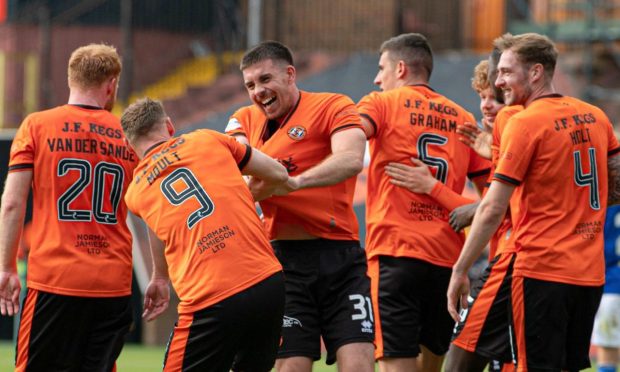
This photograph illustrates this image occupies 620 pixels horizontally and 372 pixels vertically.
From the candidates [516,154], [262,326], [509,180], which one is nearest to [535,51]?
[516,154]

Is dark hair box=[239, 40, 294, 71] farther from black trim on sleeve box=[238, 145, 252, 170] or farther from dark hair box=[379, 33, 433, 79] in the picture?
dark hair box=[379, 33, 433, 79]

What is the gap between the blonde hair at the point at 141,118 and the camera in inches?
236

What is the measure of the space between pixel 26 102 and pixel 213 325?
53.5 ft

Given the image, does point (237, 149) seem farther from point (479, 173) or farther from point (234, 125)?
point (479, 173)

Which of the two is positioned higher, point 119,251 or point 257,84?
point 257,84

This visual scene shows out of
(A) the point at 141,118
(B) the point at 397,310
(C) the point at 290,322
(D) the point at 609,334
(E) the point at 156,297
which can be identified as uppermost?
(A) the point at 141,118

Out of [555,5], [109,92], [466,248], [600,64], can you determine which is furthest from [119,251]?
[555,5]

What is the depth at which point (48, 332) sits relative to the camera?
663 cm

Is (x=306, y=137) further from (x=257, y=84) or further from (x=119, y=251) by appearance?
(x=119, y=251)

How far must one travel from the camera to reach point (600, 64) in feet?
57.7

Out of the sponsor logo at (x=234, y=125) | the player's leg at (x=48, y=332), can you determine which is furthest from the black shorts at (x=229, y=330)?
the sponsor logo at (x=234, y=125)

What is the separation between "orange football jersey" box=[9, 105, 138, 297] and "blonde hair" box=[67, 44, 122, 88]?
19 centimetres

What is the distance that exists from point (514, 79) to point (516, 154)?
1.59ft

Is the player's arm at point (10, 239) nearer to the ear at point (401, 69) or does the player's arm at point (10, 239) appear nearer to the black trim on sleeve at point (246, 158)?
the black trim on sleeve at point (246, 158)
